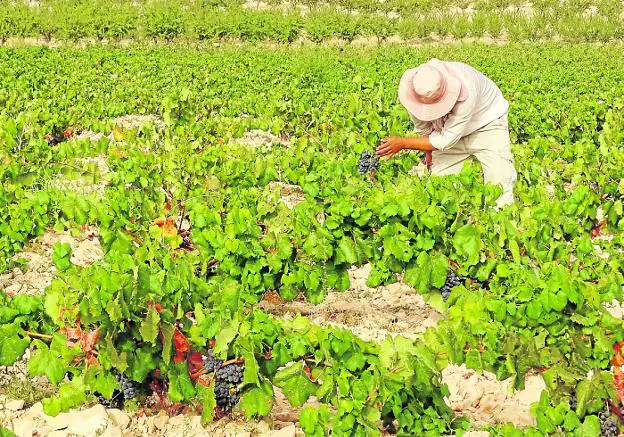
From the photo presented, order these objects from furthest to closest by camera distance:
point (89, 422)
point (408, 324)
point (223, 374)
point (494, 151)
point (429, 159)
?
point (429, 159) < point (494, 151) < point (408, 324) < point (89, 422) < point (223, 374)

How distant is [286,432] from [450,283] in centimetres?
117

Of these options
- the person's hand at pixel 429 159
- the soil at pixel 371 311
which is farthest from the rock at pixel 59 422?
the person's hand at pixel 429 159

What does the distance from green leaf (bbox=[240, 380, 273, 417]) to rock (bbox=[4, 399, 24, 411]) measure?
1.35m

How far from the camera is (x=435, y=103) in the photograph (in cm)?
547

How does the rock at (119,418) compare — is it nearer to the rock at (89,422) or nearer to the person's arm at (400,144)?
the rock at (89,422)

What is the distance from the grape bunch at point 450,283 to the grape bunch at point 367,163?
1.91m

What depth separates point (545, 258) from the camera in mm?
3842

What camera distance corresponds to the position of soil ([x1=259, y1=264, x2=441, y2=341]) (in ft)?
16.9

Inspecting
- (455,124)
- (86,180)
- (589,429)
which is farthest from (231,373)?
(86,180)

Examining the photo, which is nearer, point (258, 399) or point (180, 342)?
point (258, 399)

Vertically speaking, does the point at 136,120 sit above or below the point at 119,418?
above

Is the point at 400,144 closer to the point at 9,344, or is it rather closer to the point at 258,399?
the point at 258,399

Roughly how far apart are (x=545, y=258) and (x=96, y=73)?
12995 millimetres

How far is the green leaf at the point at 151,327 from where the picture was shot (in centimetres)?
321
